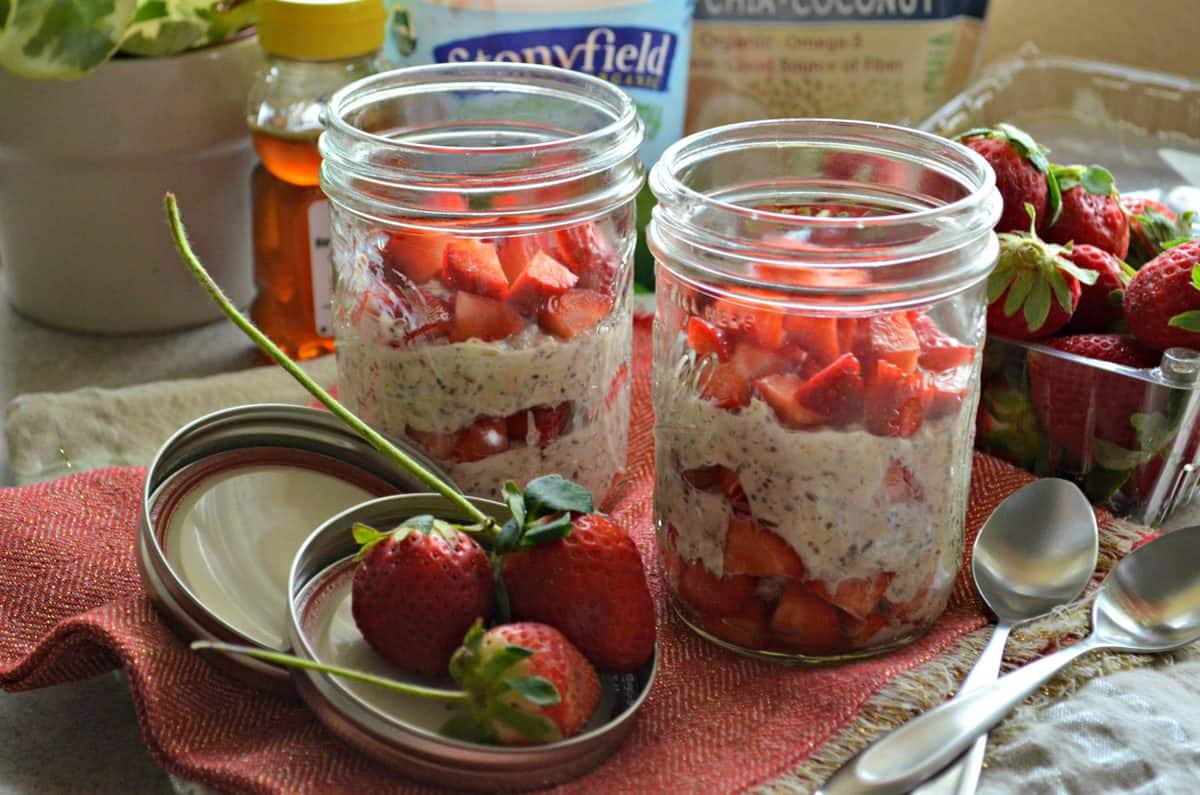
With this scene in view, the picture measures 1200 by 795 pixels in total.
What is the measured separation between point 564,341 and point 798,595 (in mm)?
217

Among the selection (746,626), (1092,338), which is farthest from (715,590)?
(1092,338)

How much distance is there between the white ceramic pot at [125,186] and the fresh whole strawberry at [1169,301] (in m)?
0.77

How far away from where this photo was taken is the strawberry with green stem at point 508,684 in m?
0.65

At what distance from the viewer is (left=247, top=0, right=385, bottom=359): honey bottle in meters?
1.11

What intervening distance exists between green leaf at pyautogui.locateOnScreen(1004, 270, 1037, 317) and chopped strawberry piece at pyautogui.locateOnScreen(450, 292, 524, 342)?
34 cm

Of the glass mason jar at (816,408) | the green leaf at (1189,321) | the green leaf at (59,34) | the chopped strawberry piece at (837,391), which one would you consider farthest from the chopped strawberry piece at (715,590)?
the green leaf at (59,34)

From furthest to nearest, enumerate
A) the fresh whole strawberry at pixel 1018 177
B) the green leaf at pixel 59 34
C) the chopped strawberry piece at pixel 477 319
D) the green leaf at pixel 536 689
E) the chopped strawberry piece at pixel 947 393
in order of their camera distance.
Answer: the green leaf at pixel 59 34, the fresh whole strawberry at pixel 1018 177, the chopped strawberry piece at pixel 477 319, the chopped strawberry piece at pixel 947 393, the green leaf at pixel 536 689

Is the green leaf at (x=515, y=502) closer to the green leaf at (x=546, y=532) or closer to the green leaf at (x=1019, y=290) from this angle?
the green leaf at (x=546, y=532)

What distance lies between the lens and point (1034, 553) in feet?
2.83

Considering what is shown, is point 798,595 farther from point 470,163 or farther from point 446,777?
point 470,163

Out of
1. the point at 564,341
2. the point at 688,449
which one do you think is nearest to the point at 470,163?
the point at 564,341

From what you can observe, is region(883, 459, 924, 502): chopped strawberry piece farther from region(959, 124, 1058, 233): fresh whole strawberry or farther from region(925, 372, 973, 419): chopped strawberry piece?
region(959, 124, 1058, 233): fresh whole strawberry

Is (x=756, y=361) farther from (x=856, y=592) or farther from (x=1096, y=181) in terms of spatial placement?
(x=1096, y=181)

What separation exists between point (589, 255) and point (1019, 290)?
0.29 m
